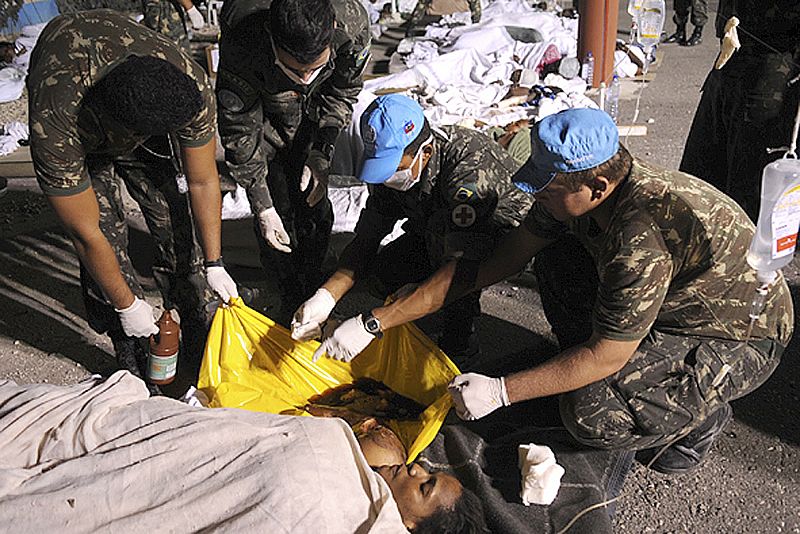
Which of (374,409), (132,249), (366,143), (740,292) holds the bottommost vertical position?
(132,249)

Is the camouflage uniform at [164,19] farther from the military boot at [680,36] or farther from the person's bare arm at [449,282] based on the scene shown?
the military boot at [680,36]

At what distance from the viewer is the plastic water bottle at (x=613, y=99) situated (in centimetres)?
612

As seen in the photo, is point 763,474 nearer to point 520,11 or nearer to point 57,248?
point 57,248

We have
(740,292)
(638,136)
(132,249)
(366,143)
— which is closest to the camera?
(740,292)

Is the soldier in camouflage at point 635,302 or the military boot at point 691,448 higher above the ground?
the soldier in camouflage at point 635,302

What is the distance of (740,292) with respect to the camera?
2.28 m

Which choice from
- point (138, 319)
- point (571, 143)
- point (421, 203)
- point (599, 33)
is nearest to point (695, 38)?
point (599, 33)

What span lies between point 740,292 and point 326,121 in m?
1.85

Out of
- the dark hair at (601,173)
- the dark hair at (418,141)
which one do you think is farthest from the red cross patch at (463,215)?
the dark hair at (601,173)

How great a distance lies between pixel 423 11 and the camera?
908 cm

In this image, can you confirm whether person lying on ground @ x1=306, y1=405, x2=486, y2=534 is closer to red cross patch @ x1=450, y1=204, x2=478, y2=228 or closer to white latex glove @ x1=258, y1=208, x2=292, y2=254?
red cross patch @ x1=450, y1=204, x2=478, y2=228

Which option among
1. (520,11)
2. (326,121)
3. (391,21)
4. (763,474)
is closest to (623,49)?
(520,11)

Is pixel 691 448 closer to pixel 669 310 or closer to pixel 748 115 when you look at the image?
pixel 669 310

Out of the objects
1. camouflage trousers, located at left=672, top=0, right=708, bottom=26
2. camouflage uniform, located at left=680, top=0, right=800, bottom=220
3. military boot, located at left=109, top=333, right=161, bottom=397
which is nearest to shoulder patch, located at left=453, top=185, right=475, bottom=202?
camouflage uniform, located at left=680, top=0, right=800, bottom=220
